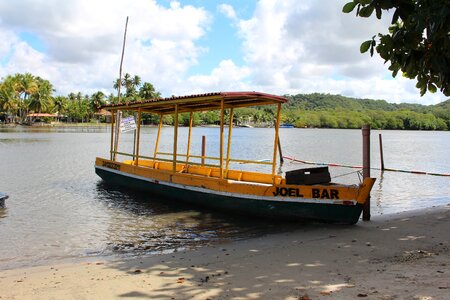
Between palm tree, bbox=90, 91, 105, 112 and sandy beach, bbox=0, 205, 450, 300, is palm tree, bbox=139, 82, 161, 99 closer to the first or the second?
palm tree, bbox=90, 91, 105, 112

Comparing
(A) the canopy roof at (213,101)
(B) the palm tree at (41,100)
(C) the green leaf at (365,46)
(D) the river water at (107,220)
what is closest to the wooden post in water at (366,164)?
(D) the river water at (107,220)

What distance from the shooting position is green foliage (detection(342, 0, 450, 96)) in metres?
4.13

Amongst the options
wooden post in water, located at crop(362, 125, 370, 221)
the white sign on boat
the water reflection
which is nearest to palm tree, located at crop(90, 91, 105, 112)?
the white sign on boat

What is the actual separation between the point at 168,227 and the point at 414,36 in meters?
6.98

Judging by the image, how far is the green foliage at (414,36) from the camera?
163 inches

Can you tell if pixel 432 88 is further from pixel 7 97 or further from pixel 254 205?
pixel 7 97

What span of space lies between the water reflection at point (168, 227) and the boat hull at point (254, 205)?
268 millimetres

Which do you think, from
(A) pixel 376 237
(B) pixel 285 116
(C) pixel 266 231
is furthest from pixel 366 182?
(B) pixel 285 116

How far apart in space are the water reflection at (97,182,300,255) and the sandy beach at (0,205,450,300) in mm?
965

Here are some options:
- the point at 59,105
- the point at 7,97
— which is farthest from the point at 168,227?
the point at 59,105

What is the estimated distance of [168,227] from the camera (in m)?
9.80

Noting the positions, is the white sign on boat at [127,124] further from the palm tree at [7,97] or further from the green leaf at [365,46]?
the palm tree at [7,97]

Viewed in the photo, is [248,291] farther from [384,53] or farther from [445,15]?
[445,15]

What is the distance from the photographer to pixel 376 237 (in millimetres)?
7594
